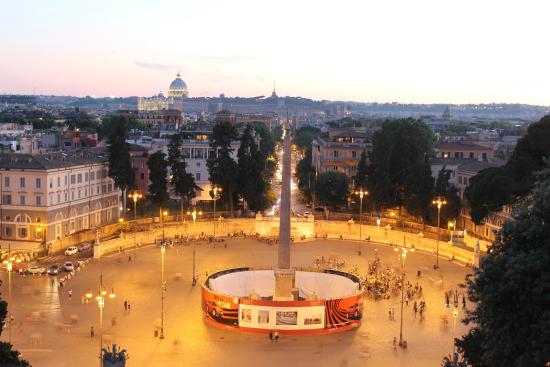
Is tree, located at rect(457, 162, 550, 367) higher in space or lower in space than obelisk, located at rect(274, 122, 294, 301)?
higher

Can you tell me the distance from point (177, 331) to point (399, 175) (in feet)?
113

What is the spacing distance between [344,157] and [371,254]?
34232 millimetres

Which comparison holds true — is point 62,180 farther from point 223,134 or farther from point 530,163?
point 530,163

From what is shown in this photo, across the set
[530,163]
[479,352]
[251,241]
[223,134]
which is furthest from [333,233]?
[479,352]

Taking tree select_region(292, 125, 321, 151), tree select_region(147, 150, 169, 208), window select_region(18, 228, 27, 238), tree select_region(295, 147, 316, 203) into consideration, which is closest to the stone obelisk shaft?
window select_region(18, 228, 27, 238)

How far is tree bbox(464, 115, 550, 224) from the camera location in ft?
112

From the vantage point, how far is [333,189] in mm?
68188

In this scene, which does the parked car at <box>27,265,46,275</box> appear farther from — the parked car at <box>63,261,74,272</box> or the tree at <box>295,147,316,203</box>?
the tree at <box>295,147,316,203</box>

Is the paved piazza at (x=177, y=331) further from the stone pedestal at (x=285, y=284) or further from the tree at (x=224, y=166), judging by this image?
the tree at (x=224, y=166)

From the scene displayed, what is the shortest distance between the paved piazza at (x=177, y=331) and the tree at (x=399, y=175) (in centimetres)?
1266

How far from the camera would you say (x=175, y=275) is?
144 feet

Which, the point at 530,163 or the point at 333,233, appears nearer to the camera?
the point at 530,163

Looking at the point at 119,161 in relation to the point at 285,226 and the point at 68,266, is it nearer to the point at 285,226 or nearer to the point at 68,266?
the point at 68,266

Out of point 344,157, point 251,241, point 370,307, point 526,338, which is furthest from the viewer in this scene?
point 344,157
